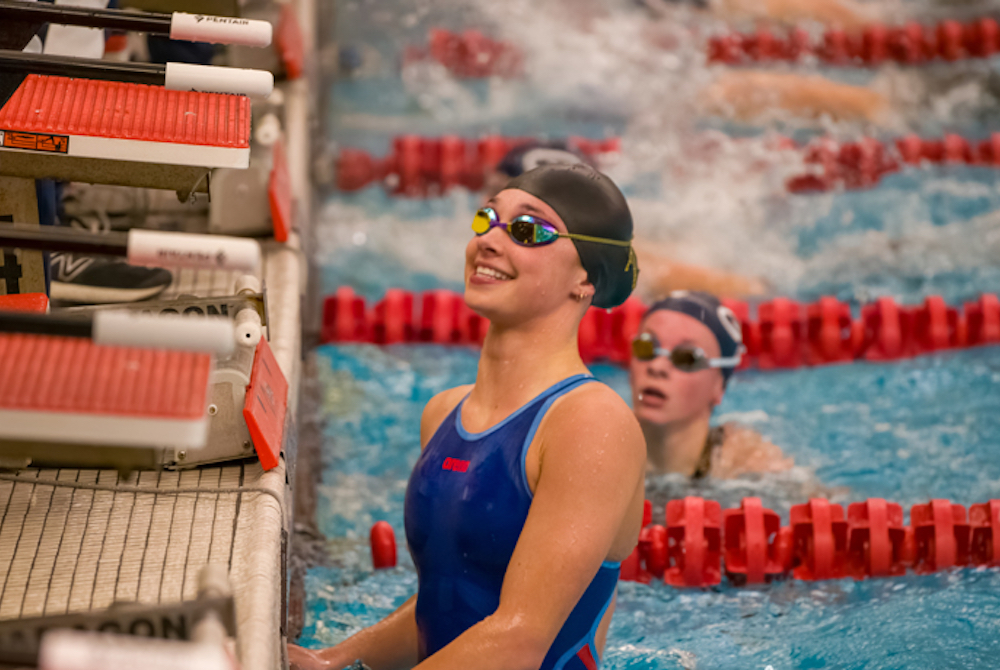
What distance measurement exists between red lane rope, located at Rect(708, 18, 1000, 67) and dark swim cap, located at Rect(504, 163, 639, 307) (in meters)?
5.94

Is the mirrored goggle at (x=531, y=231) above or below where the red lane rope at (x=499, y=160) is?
above

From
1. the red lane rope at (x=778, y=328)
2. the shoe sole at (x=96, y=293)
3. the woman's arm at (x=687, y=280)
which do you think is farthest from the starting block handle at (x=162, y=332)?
the woman's arm at (x=687, y=280)

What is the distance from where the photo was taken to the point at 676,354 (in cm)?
332

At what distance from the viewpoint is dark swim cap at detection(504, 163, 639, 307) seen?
6.38 feet

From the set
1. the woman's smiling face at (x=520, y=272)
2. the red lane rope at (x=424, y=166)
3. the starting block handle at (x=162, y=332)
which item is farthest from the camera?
the red lane rope at (x=424, y=166)

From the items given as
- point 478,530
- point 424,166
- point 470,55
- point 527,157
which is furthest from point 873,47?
point 478,530

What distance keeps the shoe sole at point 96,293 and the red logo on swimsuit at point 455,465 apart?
4.70ft

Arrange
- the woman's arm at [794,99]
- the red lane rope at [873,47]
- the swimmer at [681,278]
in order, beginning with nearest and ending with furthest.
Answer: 1. the swimmer at [681,278]
2. the woman's arm at [794,99]
3. the red lane rope at [873,47]

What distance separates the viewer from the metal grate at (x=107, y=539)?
1.78 metres

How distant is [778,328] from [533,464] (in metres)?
2.81

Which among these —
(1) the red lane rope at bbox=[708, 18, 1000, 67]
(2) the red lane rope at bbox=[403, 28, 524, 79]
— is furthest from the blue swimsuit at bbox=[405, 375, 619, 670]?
(1) the red lane rope at bbox=[708, 18, 1000, 67]

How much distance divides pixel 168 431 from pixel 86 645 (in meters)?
0.26

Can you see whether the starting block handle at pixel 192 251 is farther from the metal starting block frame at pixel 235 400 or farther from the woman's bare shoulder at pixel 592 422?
the metal starting block frame at pixel 235 400

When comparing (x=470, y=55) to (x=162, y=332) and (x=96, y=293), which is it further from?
(x=162, y=332)
